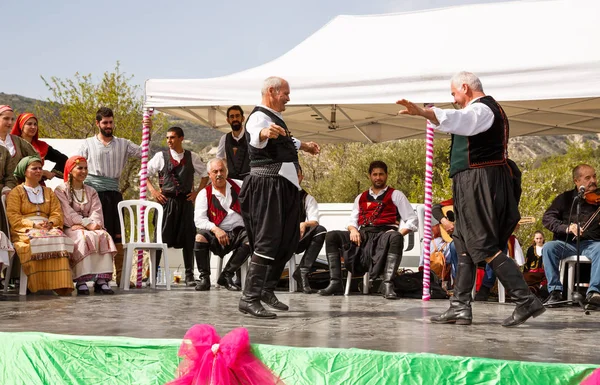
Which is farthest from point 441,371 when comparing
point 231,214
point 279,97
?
point 231,214

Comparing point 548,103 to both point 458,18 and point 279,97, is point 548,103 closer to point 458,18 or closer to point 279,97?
point 458,18

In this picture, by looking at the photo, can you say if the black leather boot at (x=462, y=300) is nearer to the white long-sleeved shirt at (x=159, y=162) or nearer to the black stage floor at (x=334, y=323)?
the black stage floor at (x=334, y=323)

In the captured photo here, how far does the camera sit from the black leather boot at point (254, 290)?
15.8 feet

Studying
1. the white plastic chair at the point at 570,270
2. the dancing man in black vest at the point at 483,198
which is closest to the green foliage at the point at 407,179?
the white plastic chair at the point at 570,270

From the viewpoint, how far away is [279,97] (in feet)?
16.1

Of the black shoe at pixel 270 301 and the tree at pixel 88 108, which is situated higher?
the tree at pixel 88 108

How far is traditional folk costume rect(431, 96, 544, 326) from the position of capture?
444cm

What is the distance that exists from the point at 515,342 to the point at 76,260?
4.18 metres

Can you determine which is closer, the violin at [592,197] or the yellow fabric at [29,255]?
the yellow fabric at [29,255]

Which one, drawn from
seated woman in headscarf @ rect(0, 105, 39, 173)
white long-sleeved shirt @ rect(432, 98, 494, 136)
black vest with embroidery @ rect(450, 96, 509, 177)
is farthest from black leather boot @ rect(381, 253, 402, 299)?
seated woman in headscarf @ rect(0, 105, 39, 173)

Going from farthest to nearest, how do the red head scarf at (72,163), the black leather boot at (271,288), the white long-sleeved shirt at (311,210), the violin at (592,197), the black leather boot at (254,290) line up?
the white long-sleeved shirt at (311,210) → the red head scarf at (72,163) → the violin at (592,197) → the black leather boot at (271,288) → the black leather boot at (254,290)

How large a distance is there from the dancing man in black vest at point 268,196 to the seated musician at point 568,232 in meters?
2.72

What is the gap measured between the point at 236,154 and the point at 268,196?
10.0ft

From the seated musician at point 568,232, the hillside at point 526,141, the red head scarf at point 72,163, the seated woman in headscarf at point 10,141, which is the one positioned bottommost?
the seated musician at point 568,232
